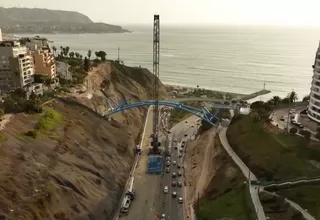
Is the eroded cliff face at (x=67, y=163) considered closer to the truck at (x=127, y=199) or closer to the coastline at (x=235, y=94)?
the truck at (x=127, y=199)

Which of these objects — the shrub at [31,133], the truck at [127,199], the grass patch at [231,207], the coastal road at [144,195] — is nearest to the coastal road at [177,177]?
the coastal road at [144,195]

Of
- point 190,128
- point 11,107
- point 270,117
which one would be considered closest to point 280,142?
point 270,117

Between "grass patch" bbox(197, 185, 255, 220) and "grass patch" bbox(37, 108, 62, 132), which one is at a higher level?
"grass patch" bbox(37, 108, 62, 132)

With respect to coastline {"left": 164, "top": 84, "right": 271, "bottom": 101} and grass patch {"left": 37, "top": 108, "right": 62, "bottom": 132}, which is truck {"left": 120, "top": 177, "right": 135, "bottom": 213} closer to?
grass patch {"left": 37, "top": 108, "right": 62, "bottom": 132}

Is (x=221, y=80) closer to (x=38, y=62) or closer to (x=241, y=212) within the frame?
(x=38, y=62)

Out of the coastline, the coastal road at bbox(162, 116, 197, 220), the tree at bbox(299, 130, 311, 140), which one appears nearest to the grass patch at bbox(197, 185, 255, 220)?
the coastal road at bbox(162, 116, 197, 220)

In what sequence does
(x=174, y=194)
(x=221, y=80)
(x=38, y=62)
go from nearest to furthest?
(x=174, y=194), (x=38, y=62), (x=221, y=80)

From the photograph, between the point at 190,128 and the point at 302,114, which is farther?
the point at 190,128
